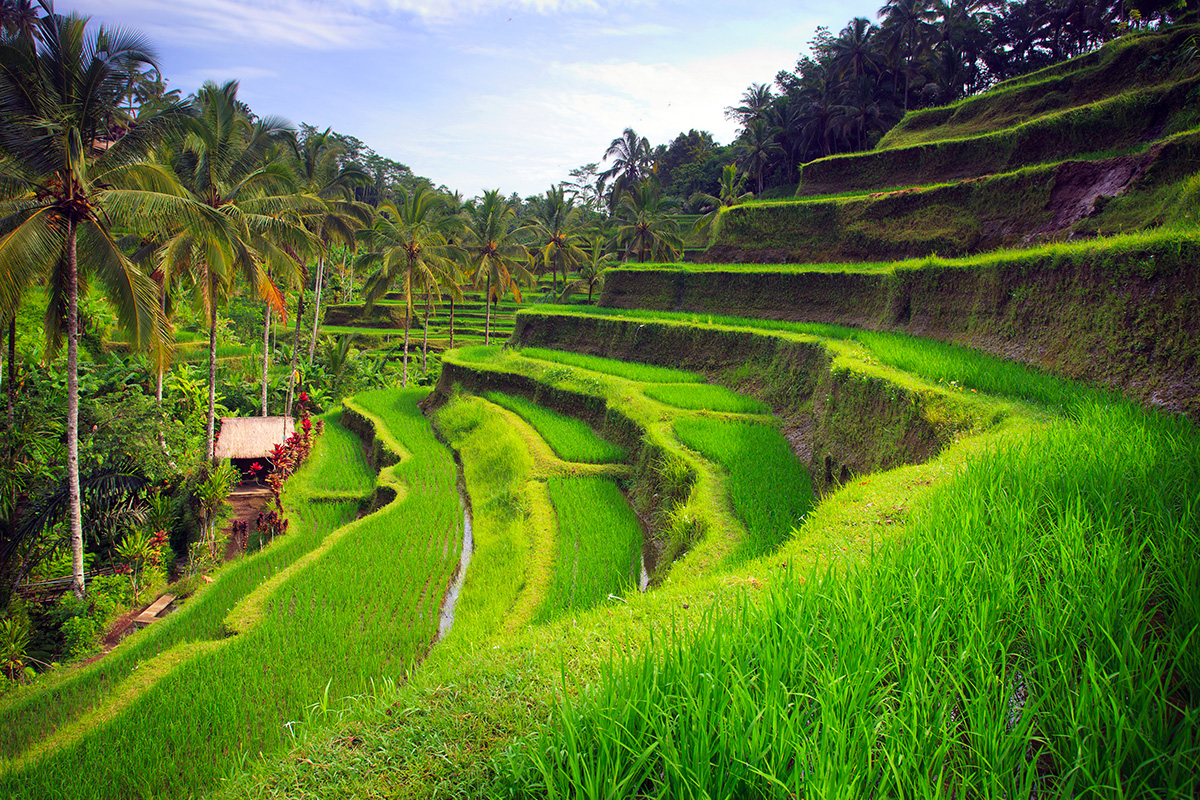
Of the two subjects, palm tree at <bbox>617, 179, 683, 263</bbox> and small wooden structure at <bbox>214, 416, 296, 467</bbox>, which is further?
palm tree at <bbox>617, 179, 683, 263</bbox>

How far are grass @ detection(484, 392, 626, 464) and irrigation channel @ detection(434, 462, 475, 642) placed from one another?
5.93ft

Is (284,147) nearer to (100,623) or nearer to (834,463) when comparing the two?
(100,623)

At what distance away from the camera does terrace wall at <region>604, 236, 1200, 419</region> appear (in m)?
4.41

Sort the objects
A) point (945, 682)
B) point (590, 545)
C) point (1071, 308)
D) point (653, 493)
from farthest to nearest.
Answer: point (653, 493) → point (590, 545) → point (1071, 308) → point (945, 682)

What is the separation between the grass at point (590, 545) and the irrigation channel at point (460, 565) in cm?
121

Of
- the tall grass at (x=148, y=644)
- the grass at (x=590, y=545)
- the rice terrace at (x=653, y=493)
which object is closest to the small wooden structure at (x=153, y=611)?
the rice terrace at (x=653, y=493)

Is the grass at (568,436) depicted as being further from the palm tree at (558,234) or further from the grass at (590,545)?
the palm tree at (558,234)

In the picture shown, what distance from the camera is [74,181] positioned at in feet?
22.3

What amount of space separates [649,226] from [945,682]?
25201mm

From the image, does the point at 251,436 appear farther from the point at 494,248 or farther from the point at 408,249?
the point at 494,248

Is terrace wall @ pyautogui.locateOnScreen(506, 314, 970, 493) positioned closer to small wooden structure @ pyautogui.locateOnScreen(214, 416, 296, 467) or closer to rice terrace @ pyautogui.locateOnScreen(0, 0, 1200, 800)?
rice terrace @ pyautogui.locateOnScreen(0, 0, 1200, 800)

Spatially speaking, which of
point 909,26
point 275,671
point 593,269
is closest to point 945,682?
point 275,671

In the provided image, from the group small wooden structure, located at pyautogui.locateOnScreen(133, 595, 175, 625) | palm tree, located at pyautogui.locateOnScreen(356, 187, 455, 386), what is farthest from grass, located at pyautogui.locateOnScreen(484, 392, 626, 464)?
palm tree, located at pyautogui.locateOnScreen(356, 187, 455, 386)

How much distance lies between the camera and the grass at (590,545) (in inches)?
219
